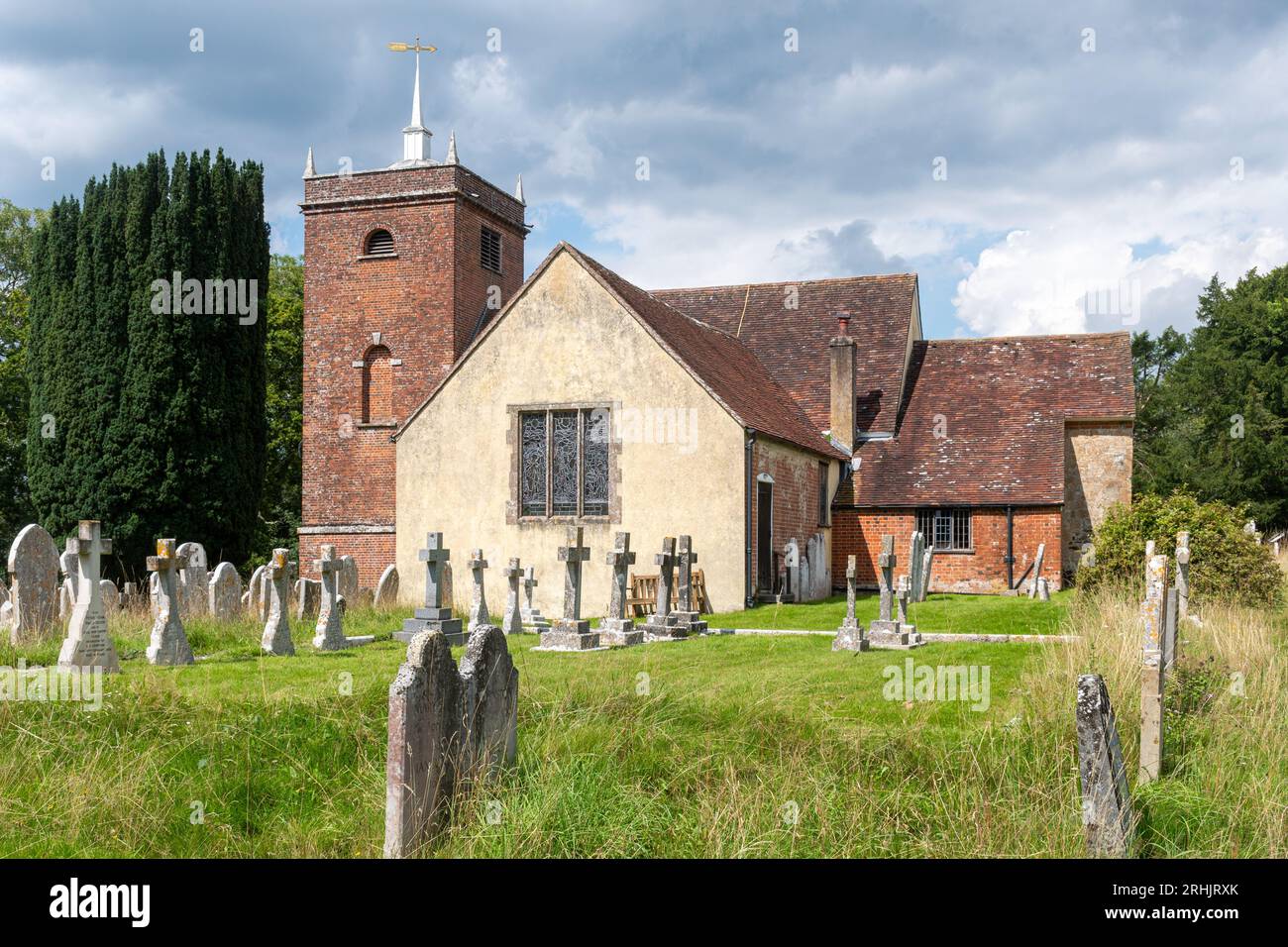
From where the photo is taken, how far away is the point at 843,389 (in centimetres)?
2873

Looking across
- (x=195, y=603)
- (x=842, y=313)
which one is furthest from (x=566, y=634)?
(x=842, y=313)

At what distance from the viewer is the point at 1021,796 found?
256 inches

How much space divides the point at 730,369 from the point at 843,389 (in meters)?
3.88

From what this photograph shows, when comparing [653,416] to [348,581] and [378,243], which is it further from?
[378,243]

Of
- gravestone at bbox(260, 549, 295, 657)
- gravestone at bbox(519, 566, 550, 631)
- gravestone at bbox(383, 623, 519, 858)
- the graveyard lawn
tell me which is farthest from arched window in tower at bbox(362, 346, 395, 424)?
gravestone at bbox(383, 623, 519, 858)

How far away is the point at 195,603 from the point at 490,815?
13.5 m

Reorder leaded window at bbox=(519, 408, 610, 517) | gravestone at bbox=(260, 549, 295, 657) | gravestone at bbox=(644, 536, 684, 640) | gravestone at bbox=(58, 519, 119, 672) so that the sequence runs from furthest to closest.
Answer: leaded window at bbox=(519, 408, 610, 517)
gravestone at bbox=(644, 536, 684, 640)
gravestone at bbox=(260, 549, 295, 657)
gravestone at bbox=(58, 519, 119, 672)

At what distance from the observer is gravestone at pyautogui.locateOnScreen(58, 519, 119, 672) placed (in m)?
11.7

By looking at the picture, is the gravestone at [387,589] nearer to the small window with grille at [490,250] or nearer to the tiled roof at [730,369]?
the tiled roof at [730,369]

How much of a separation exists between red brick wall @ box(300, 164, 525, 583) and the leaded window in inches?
228

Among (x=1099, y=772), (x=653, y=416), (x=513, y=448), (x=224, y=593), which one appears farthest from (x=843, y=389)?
(x=1099, y=772)

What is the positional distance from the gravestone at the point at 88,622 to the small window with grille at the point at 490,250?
19.4 m

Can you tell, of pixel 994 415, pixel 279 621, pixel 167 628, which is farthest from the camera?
pixel 994 415

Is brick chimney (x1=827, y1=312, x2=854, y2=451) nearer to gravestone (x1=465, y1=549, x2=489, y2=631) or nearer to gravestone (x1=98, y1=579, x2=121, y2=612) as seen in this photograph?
gravestone (x1=465, y1=549, x2=489, y2=631)
